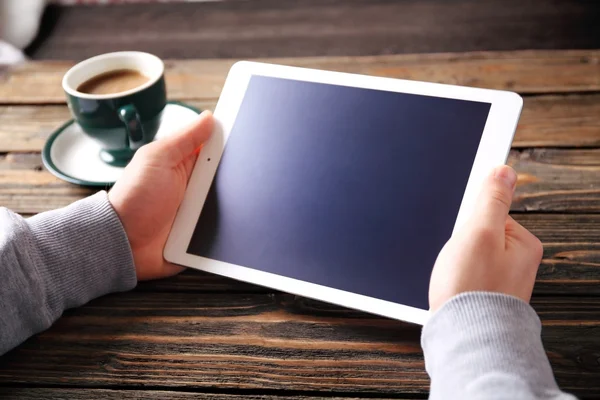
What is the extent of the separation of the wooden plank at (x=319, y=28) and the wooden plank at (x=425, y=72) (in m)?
0.13

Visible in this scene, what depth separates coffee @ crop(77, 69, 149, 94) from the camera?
877mm

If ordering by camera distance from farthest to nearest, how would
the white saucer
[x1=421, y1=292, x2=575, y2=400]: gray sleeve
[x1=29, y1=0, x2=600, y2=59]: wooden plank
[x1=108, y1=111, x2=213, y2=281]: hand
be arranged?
[x1=29, y1=0, x2=600, y2=59]: wooden plank → the white saucer → [x1=108, y1=111, x2=213, y2=281]: hand → [x1=421, y1=292, x2=575, y2=400]: gray sleeve

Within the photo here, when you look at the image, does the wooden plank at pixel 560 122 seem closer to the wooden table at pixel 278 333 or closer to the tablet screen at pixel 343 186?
the wooden table at pixel 278 333

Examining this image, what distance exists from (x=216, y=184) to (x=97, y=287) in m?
0.18

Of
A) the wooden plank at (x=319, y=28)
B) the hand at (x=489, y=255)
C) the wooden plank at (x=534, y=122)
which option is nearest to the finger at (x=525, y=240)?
the hand at (x=489, y=255)

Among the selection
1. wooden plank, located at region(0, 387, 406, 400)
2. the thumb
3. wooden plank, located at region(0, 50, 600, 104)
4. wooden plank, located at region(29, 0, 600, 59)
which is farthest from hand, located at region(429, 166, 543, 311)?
wooden plank, located at region(29, 0, 600, 59)

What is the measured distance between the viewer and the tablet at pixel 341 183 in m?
0.66

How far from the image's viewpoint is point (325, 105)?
75 cm

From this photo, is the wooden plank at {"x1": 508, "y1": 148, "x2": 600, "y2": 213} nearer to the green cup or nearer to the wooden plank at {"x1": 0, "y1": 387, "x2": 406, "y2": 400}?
the wooden plank at {"x1": 0, "y1": 387, "x2": 406, "y2": 400}

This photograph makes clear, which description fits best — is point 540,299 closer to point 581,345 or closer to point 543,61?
point 581,345

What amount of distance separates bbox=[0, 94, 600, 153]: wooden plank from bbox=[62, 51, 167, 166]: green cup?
0.13 metres

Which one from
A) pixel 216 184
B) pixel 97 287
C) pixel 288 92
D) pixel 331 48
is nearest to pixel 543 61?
pixel 331 48

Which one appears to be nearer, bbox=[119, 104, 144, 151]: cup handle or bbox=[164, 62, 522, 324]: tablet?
bbox=[164, 62, 522, 324]: tablet

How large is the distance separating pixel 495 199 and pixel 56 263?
466 millimetres
